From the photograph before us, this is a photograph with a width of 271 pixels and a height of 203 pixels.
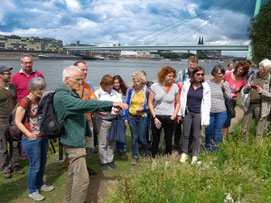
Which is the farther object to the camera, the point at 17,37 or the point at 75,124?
the point at 17,37

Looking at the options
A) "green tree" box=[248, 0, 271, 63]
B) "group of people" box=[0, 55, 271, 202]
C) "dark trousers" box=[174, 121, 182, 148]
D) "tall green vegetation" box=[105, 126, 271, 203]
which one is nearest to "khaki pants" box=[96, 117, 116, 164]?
"group of people" box=[0, 55, 271, 202]

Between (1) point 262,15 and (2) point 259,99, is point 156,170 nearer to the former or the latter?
(2) point 259,99

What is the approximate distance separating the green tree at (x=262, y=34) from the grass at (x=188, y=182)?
1705 cm

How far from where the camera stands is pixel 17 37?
94.6m

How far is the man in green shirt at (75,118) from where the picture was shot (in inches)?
76.0

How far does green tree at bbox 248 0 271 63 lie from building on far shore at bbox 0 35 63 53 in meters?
86.0

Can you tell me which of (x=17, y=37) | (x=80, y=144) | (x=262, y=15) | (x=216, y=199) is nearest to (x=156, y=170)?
(x=216, y=199)

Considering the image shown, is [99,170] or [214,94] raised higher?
[214,94]

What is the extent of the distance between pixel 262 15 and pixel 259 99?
1806 cm

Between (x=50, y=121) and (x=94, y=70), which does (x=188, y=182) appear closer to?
(x=50, y=121)

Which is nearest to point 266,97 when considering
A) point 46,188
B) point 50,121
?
point 50,121

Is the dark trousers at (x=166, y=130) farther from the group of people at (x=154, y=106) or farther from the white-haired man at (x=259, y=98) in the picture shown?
the white-haired man at (x=259, y=98)

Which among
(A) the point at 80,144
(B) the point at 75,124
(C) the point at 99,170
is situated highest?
(B) the point at 75,124

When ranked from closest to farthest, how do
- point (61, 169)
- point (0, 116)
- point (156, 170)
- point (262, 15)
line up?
point (156, 170)
point (0, 116)
point (61, 169)
point (262, 15)
